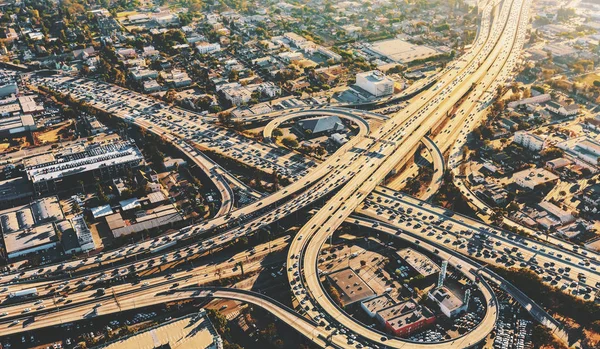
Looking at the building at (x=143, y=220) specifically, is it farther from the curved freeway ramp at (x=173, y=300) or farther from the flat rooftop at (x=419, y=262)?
the flat rooftop at (x=419, y=262)

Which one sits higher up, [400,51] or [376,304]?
[376,304]

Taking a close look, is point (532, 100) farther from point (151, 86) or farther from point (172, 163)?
point (151, 86)

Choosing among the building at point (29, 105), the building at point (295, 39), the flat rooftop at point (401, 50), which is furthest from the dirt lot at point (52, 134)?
the flat rooftop at point (401, 50)

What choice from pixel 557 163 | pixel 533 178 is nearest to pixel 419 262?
pixel 533 178

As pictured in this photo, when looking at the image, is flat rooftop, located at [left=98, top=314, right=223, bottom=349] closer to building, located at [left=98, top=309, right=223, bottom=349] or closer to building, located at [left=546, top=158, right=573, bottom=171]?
building, located at [left=98, top=309, right=223, bottom=349]

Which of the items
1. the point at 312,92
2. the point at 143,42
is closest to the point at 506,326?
the point at 312,92

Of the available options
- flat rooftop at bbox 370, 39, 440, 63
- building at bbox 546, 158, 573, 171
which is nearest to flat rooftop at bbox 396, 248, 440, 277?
building at bbox 546, 158, 573, 171
